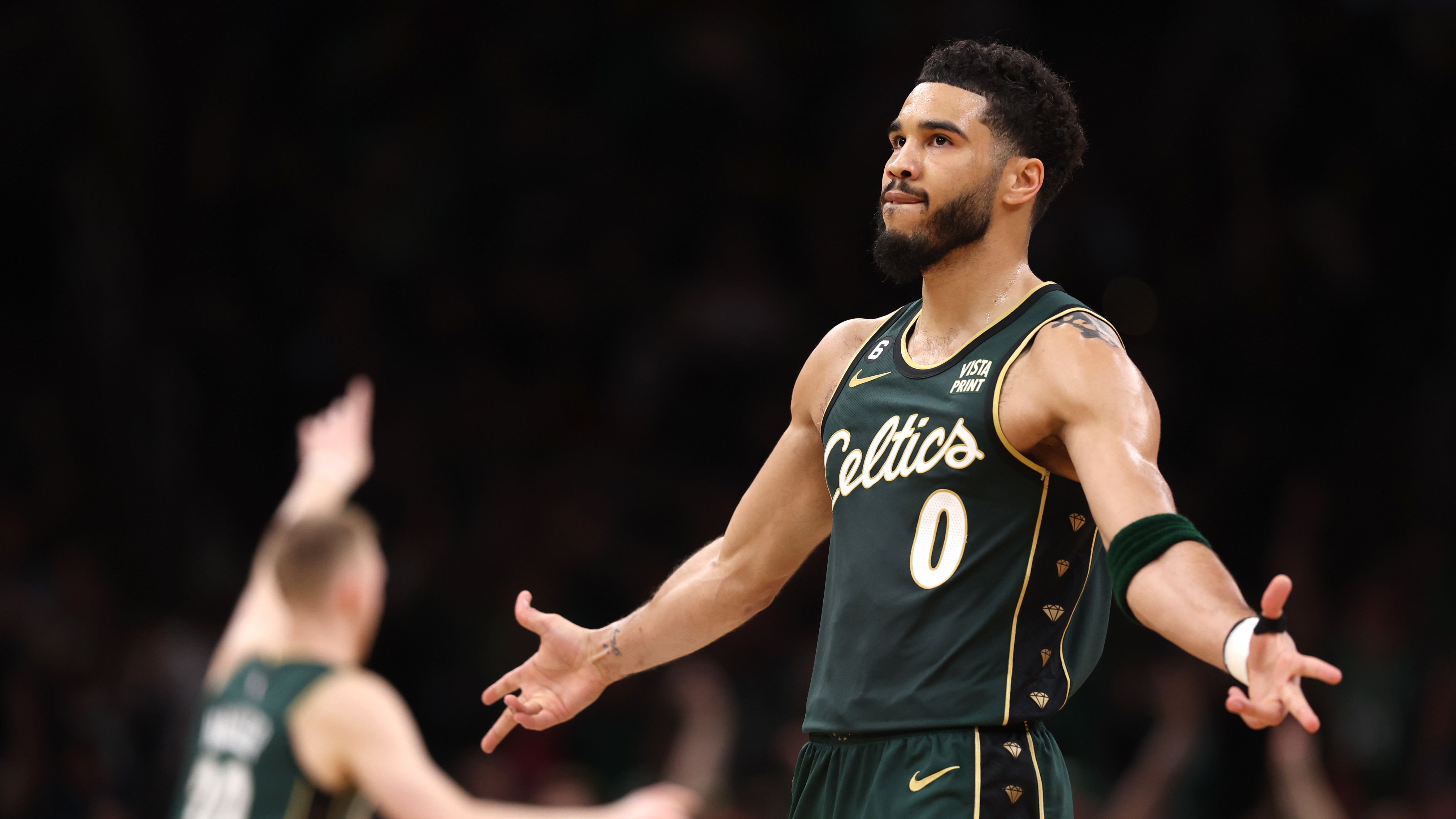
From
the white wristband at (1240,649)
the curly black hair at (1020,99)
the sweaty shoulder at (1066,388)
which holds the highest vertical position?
the curly black hair at (1020,99)

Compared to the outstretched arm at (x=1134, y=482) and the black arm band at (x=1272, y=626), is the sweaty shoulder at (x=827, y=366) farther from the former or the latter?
the black arm band at (x=1272, y=626)

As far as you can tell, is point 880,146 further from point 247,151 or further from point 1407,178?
point 247,151

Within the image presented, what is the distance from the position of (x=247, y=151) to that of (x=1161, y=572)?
10.2m

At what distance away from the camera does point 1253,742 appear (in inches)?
340

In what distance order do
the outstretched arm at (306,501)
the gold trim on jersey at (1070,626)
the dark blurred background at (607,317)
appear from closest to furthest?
the gold trim on jersey at (1070,626) → the outstretched arm at (306,501) → the dark blurred background at (607,317)

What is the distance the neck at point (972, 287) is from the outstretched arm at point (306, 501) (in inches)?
112

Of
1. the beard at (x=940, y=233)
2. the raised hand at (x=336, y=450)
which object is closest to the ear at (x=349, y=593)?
the raised hand at (x=336, y=450)

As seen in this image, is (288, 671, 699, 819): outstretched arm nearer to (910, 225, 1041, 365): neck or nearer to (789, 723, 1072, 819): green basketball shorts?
(789, 723, 1072, 819): green basketball shorts

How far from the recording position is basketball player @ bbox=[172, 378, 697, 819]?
4977 mm

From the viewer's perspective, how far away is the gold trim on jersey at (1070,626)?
11.0ft

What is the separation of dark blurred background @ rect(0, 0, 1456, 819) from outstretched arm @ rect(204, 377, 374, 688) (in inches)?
105

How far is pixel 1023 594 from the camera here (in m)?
3.28

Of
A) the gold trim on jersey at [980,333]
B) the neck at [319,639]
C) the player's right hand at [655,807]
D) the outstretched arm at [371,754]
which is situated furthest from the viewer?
the neck at [319,639]

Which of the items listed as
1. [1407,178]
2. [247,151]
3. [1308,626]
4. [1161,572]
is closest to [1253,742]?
[1308,626]
